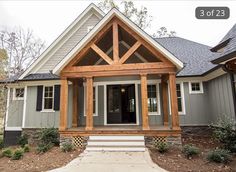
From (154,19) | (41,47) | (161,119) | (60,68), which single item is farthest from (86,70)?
(154,19)

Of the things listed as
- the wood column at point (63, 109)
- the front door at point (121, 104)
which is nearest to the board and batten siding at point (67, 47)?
the front door at point (121, 104)

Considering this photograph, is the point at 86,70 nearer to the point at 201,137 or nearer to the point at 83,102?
the point at 83,102

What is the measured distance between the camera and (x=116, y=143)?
6.98 metres

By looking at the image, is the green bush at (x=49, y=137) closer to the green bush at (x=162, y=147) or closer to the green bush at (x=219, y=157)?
the green bush at (x=162, y=147)

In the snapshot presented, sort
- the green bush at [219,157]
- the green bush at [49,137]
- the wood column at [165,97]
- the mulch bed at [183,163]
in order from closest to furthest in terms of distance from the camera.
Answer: the mulch bed at [183,163], the green bush at [219,157], the green bush at [49,137], the wood column at [165,97]

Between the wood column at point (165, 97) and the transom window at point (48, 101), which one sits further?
the transom window at point (48, 101)

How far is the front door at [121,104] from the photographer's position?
1014 cm

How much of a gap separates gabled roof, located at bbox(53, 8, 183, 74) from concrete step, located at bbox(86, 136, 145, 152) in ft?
10.3

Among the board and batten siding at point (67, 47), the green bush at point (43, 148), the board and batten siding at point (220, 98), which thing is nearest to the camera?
the green bush at point (43, 148)

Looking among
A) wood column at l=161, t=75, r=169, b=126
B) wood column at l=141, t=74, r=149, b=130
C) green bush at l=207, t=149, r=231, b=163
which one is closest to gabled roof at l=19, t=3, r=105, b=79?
wood column at l=161, t=75, r=169, b=126

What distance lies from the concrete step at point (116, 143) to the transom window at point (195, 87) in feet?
14.2

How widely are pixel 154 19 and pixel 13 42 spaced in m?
14.5

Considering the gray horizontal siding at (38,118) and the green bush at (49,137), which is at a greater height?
the gray horizontal siding at (38,118)

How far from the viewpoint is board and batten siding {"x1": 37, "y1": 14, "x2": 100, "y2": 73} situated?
1072 cm
